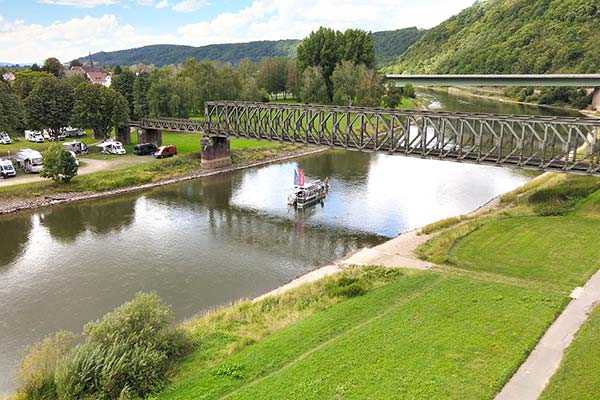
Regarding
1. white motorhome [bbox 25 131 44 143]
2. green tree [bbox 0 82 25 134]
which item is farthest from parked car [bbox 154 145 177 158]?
white motorhome [bbox 25 131 44 143]

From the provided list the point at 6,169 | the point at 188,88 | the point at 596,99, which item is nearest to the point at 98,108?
the point at 6,169

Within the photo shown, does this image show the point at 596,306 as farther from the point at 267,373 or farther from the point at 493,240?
the point at 267,373

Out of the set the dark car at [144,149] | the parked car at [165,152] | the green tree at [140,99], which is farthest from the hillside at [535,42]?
the dark car at [144,149]

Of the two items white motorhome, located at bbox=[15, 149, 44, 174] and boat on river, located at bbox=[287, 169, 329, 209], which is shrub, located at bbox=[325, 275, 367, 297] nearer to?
boat on river, located at bbox=[287, 169, 329, 209]

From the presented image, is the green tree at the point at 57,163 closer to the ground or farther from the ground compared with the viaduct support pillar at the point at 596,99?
farther from the ground

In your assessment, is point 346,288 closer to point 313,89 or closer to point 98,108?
point 98,108

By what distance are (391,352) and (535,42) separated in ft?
521

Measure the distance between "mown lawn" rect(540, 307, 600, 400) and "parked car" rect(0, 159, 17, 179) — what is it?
→ 50697 mm

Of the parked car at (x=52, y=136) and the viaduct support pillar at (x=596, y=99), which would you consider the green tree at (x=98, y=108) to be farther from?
the viaduct support pillar at (x=596, y=99)

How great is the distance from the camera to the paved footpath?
54.7 ft

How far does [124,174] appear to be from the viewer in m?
54.5

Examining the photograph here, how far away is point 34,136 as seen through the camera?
69250 mm

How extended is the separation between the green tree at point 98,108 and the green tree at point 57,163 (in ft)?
52.9

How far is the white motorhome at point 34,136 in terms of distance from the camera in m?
68.2
